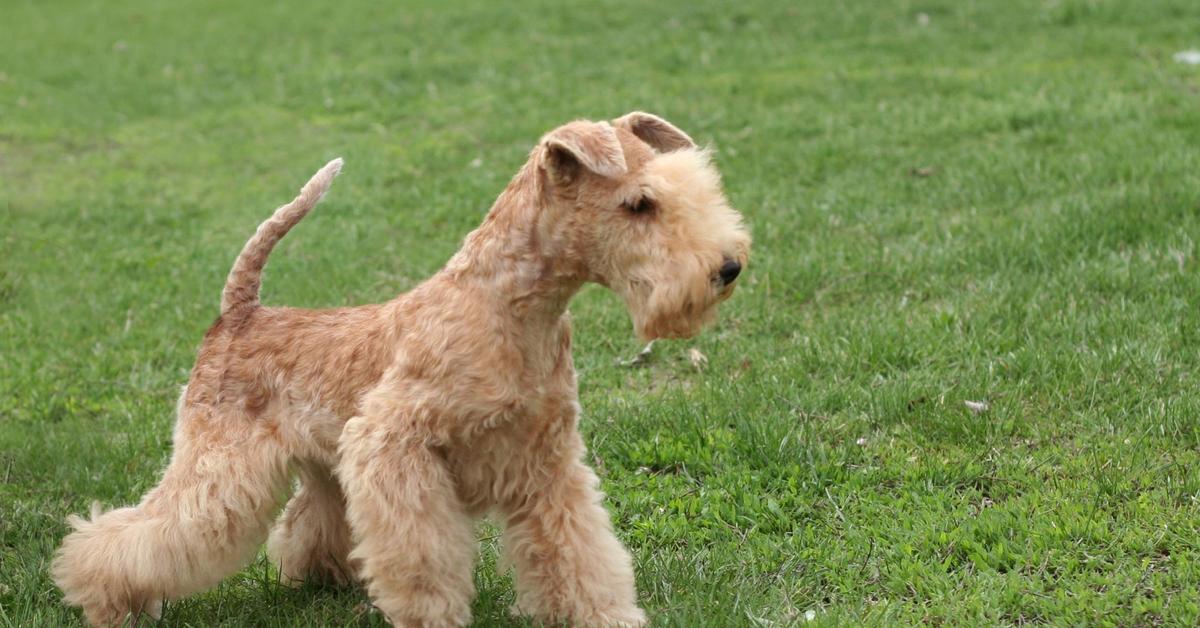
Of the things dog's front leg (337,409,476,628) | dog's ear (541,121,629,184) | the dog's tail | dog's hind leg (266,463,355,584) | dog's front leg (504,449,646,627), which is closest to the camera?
dog's ear (541,121,629,184)

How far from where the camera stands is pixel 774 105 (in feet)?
37.8

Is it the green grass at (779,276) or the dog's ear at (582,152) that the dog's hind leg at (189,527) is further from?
the dog's ear at (582,152)

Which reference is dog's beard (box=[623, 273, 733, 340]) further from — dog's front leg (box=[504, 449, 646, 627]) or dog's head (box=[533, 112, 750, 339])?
dog's front leg (box=[504, 449, 646, 627])

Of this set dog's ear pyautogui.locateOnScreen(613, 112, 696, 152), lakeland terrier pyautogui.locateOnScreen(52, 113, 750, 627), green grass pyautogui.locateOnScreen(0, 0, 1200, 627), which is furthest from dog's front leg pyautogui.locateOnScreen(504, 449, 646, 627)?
dog's ear pyautogui.locateOnScreen(613, 112, 696, 152)

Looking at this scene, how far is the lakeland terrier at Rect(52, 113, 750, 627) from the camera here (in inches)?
148

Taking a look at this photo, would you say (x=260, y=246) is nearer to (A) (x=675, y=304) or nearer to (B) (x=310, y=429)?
(B) (x=310, y=429)

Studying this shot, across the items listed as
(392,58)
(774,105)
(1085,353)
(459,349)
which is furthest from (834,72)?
(459,349)

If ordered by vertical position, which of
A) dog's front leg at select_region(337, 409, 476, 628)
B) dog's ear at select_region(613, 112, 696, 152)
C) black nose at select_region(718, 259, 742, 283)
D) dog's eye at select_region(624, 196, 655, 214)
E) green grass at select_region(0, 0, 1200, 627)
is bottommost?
green grass at select_region(0, 0, 1200, 627)

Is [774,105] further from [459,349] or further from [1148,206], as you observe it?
[459,349]

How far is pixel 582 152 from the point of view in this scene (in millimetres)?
3701

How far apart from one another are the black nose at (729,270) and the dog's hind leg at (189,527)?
5.32 feet

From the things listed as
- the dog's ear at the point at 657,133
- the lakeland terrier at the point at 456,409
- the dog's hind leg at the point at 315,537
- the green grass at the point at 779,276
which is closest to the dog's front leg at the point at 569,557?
the lakeland terrier at the point at 456,409

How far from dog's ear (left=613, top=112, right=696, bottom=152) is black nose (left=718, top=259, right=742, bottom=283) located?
0.70 metres

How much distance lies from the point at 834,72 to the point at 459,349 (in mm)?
9186
